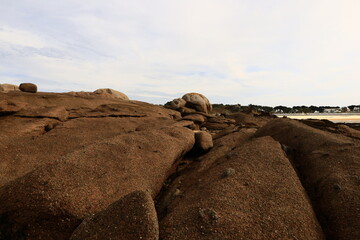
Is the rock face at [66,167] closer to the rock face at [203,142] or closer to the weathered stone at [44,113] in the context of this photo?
the weathered stone at [44,113]

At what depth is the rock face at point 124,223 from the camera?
3037 millimetres

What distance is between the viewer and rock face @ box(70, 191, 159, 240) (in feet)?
9.96

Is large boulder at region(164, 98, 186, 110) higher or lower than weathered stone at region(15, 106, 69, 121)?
higher

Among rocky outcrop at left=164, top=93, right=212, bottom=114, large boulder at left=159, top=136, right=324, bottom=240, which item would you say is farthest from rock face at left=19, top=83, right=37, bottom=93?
large boulder at left=159, top=136, right=324, bottom=240

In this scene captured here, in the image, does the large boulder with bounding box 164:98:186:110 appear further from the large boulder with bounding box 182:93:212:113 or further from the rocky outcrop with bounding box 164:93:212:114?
the large boulder with bounding box 182:93:212:113

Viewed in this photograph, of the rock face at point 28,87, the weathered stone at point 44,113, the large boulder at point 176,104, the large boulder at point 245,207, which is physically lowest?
the large boulder at point 245,207

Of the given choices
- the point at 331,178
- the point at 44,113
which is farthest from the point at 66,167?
the point at 44,113

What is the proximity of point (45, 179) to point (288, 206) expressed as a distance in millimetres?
4726

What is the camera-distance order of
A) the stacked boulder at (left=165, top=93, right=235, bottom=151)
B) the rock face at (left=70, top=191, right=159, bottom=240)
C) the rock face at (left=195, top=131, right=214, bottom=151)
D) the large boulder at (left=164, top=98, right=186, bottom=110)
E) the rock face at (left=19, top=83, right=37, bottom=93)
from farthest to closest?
the large boulder at (left=164, top=98, right=186, bottom=110)
the stacked boulder at (left=165, top=93, right=235, bottom=151)
the rock face at (left=19, top=83, right=37, bottom=93)
the rock face at (left=195, top=131, right=214, bottom=151)
the rock face at (left=70, top=191, right=159, bottom=240)

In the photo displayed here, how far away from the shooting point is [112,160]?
5.52m

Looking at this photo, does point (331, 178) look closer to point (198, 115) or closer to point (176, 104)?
point (198, 115)

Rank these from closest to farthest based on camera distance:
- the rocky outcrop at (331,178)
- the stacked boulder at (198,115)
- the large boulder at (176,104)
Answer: the rocky outcrop at (331,178) → the stacked boulder at (198,115) → the large boulder at (176,104)

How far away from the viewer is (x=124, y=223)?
124 inches

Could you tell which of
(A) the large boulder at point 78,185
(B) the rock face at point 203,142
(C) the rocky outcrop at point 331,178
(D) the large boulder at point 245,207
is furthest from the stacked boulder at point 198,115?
(D) the large boulder at point 245,207
